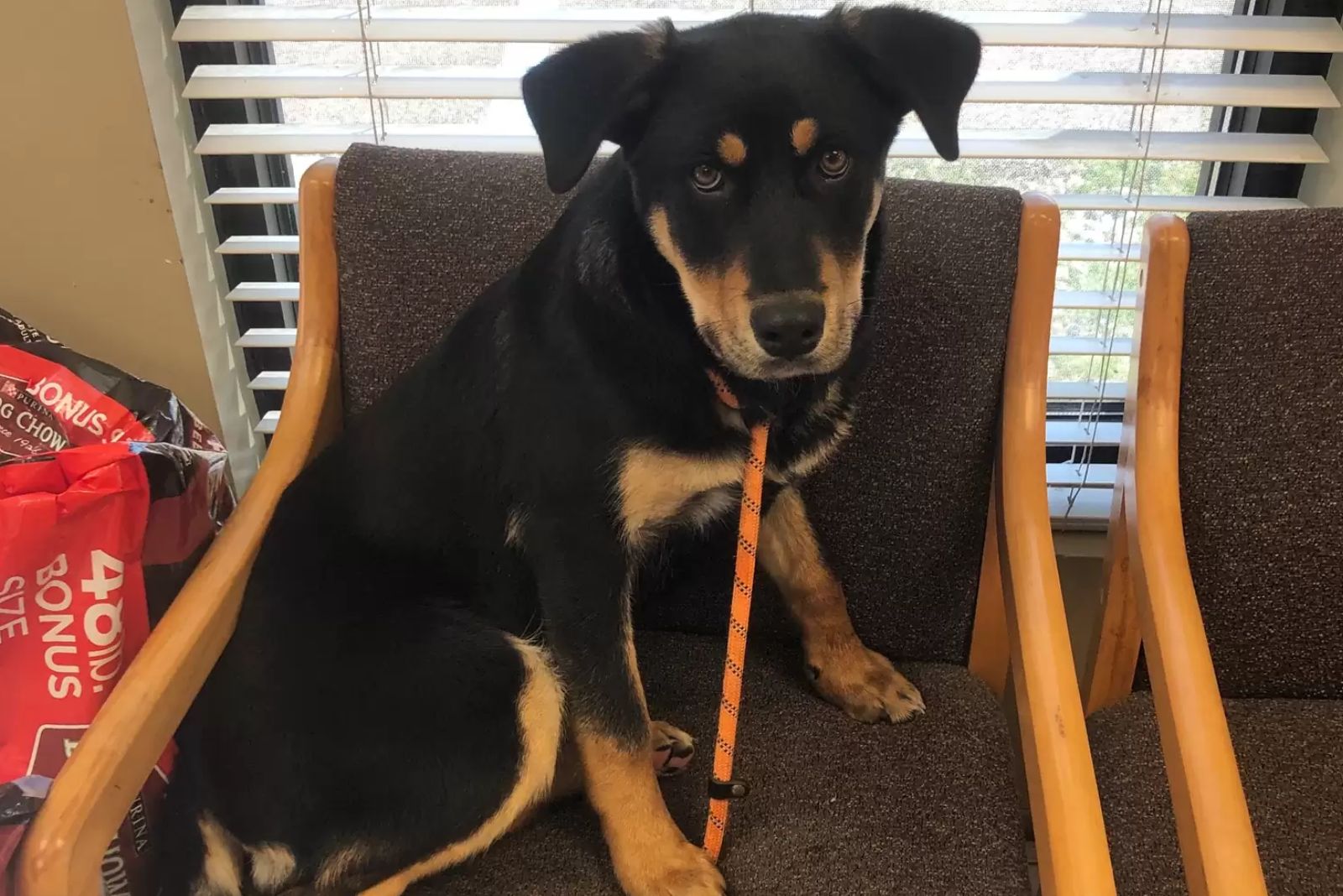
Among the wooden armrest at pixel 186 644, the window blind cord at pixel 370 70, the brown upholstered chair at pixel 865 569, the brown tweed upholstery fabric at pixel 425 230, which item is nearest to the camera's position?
the wooden armrest at pixel 186 644

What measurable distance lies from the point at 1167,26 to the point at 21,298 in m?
1.68

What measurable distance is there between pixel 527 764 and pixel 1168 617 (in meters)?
0.70

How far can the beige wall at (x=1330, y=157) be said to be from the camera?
146 cm

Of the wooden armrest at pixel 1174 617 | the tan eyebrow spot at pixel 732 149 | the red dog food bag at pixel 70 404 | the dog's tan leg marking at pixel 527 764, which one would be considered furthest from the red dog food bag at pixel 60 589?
the wooden armrest at pixel 1174 617

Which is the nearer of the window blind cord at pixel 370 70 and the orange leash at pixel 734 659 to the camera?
the orange leash at pixel 734 659

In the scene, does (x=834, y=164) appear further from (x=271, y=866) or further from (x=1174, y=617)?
(x=271, y=866)

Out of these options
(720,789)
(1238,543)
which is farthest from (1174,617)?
(720,789)

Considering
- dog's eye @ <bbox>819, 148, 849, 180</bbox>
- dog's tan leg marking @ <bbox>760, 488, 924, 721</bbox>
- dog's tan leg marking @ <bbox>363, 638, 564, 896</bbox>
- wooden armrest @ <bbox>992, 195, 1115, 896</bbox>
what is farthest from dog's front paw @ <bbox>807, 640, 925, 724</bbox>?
dog's eye @ <bbox>819, 148, 849, 180</bbox>

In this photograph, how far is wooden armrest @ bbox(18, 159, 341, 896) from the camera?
888 mm

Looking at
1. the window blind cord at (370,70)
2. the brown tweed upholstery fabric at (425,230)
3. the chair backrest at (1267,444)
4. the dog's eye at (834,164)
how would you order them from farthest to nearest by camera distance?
the window blind cord at (370,70) → the brown tweed upholstery fabric at (425,230) → the chair backrest at (1267,444) → the dog's eye at (834,164)

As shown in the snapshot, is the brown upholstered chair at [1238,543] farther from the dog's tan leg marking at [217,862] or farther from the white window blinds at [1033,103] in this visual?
the dog's tan leg marking at [217,862]

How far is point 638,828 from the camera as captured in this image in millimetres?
1101

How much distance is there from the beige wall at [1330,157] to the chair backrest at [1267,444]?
298 mm

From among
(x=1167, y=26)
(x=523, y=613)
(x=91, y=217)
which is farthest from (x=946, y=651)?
(x=91, y=217)
